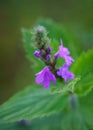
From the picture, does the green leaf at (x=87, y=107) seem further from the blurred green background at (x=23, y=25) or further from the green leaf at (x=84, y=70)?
the blurred green background at (x=23, y=25)

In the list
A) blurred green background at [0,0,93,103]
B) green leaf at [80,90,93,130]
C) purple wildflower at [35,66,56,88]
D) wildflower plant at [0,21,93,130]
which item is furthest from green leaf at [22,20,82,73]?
blurred green background at [0,0,93,103]

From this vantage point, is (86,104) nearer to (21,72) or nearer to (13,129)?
(13,129)

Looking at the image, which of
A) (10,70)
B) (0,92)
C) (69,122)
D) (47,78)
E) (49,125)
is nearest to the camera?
(47,78)

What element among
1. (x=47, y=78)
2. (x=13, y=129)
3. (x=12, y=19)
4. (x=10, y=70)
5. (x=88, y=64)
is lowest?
(x=47, y=78)

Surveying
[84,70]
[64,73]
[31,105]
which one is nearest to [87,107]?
[84,70]

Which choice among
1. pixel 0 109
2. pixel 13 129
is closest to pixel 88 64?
pixel 0 109

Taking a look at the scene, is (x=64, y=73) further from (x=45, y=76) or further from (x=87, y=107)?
(x=87, y=107)

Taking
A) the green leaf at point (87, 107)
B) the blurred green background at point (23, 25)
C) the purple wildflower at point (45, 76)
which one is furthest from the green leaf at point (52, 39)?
the blurred green background at point (23, 25)

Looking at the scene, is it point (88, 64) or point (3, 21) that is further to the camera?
point (3, 21)
